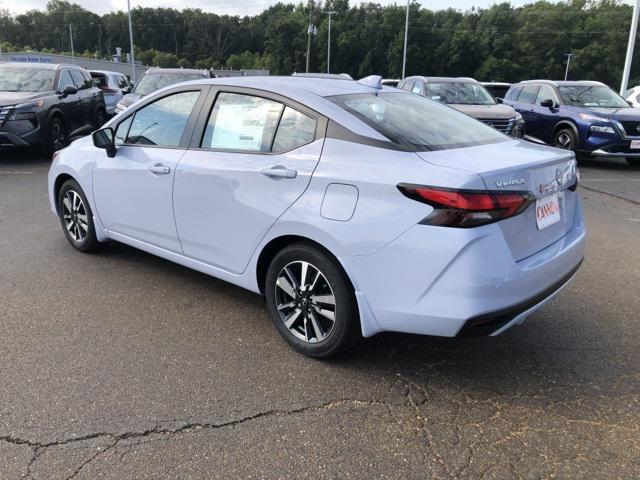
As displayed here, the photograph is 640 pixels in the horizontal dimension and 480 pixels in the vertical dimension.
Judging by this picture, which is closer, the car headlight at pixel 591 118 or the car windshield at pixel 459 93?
the car headlight at pixel 591 118

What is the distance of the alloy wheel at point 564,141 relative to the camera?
1093 cm

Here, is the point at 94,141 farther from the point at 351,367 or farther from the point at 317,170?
the point at 351,367

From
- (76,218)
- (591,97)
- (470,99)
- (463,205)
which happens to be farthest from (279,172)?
(591,97)

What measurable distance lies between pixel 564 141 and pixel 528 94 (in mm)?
2032

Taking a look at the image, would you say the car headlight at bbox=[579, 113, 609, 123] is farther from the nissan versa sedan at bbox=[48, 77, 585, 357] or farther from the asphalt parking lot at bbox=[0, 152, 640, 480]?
the nissan versa sedan at bbox=[48, 77, 585, 357]

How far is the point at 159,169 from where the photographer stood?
153 inches

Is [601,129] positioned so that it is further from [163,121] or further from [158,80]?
[158,80]

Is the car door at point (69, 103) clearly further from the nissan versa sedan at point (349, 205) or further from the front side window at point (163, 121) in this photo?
the nissan versa sedan at point (349, 205)

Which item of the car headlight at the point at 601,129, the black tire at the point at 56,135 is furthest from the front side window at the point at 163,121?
the car headlight at the point at 601,129

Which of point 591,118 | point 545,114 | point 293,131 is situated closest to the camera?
point 293,131

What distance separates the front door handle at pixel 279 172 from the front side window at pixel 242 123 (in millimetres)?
178

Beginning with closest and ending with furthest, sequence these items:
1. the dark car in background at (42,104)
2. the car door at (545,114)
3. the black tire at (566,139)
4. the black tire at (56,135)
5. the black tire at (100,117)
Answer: the dark car in background at (42,104) → the black tire at (56,135) → the black tire at (566,139) → the car door at (545,114) → the black tire at (100,117)

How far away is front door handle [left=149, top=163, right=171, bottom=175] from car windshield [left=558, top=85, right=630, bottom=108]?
9861 millimetres

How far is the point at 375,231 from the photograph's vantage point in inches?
107
